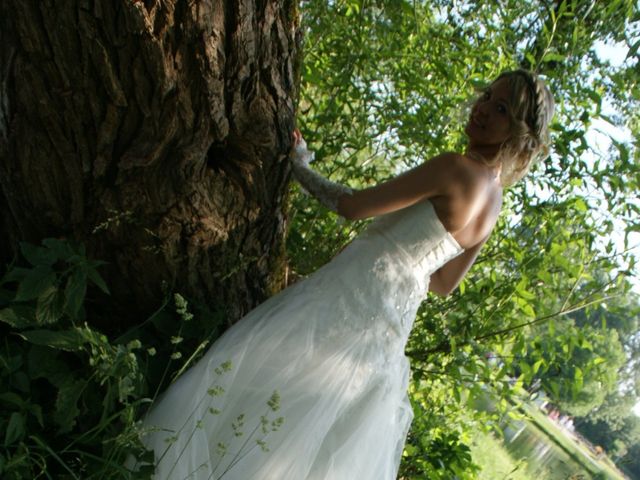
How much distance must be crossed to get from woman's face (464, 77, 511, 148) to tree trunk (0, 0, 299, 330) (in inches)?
27.8

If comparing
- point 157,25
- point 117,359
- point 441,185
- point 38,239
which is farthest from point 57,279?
point 441,185

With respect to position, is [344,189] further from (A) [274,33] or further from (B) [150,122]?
(B) [150,122]

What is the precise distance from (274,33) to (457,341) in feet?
5.53

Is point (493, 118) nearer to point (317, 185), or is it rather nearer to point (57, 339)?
point (317, 185)

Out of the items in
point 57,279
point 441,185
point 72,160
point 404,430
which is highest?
point 72,160

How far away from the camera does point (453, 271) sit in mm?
2424

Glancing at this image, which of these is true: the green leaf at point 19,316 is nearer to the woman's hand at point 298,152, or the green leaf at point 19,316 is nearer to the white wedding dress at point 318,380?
the white wedding dress at point 318,380

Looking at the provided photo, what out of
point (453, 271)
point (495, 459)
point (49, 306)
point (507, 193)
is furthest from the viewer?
point (495, 459)

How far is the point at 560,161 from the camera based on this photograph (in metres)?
2.49

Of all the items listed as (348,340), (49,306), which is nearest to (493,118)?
(348,340)

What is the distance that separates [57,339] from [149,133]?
0.60 meters

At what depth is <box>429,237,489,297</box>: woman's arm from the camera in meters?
2.40

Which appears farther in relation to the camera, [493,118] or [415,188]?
[493,118]

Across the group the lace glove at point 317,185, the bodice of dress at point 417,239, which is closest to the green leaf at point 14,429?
the lace glove at point 317,185
